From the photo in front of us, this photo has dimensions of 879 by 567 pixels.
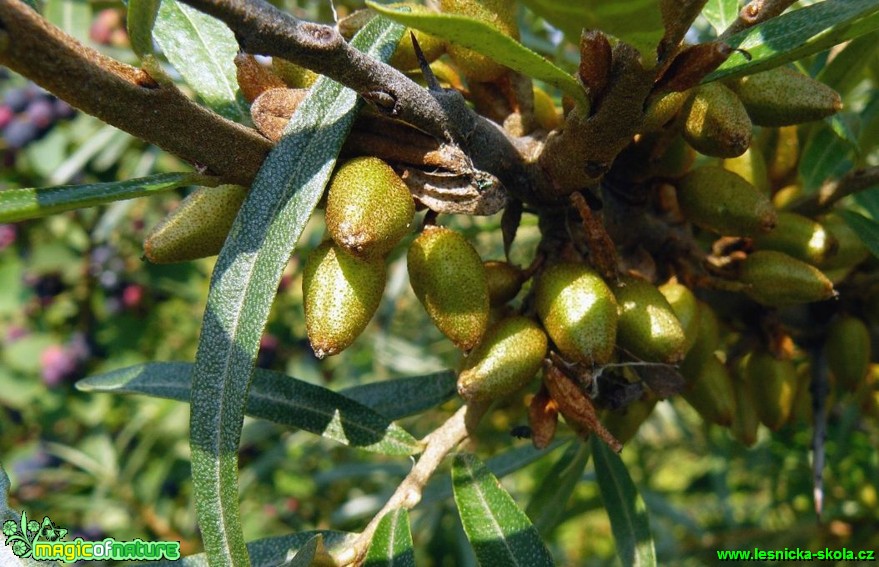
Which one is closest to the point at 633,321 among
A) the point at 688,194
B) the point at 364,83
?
the point at 688,194

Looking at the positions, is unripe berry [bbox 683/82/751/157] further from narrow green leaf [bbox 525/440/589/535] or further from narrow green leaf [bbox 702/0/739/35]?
narrow green leaf [bbox 525/440/589/535]

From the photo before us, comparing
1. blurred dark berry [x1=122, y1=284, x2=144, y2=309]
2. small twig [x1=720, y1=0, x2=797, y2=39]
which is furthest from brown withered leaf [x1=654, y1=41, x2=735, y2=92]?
blurred dark berry [x1=122, y1=284, x2=144, y2=309]

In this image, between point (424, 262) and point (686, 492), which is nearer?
point (424, 262)

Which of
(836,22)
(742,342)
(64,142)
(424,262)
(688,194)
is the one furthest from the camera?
(64,142)

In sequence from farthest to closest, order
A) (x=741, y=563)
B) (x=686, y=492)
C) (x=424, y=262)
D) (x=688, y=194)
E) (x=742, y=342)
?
(x=686, y=492), (x=741, y=563), (x=742, y=342), (x=688, y=194), (x=424, y=262)

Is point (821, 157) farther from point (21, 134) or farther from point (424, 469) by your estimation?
point (21, 134)

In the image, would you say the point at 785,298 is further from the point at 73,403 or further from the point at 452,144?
the point at 73,403
